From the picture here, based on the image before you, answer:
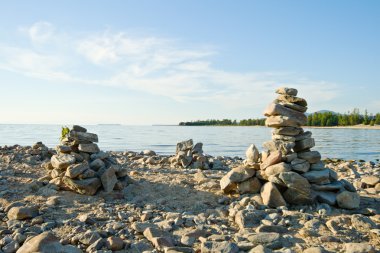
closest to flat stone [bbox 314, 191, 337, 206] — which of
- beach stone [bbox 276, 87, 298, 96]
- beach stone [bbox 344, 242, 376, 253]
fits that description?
beach stone [bbox 344, 242, 376, 253]

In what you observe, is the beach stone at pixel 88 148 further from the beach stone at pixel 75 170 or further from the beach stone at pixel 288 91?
the beach stone at pixel 288 91

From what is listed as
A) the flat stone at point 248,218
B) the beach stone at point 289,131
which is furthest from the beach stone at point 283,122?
the flat stone at point 248,218

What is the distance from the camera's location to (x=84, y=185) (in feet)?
36.6

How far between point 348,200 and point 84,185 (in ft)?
27.2

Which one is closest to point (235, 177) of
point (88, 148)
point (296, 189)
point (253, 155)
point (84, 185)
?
point (253, 155)

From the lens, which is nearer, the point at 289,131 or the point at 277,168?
the point at 277,168

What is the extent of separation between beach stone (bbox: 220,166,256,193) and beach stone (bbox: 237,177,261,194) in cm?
15

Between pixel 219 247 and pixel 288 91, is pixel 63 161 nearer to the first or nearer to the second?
pixel 219 247

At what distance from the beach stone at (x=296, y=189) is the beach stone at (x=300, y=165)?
43cm

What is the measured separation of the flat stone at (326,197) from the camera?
1045cm

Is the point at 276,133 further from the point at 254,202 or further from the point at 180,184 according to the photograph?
the point at 180,184

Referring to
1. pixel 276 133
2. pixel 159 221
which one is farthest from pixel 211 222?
pixel 276 133

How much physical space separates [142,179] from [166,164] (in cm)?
531

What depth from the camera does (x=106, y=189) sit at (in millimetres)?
11438
